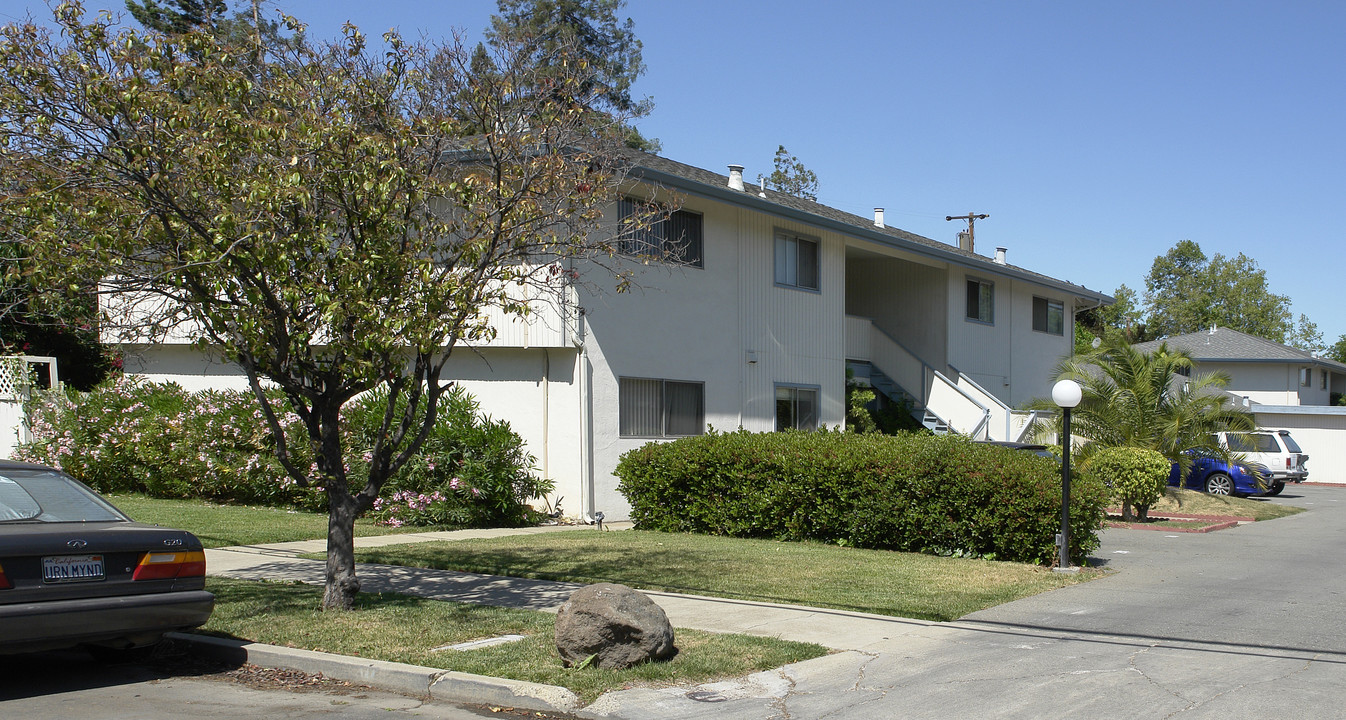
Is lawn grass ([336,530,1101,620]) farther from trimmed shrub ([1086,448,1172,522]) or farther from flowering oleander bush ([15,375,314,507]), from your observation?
trimmed shrub ([1086,448,1172,522])

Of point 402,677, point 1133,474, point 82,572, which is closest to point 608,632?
point 402,677

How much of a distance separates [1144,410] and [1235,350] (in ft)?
89.2

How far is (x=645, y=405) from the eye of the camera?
1761cm

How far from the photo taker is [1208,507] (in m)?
22.3

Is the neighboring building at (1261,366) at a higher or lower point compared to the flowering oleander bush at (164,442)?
higher

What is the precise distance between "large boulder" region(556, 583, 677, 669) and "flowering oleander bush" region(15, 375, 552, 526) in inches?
295

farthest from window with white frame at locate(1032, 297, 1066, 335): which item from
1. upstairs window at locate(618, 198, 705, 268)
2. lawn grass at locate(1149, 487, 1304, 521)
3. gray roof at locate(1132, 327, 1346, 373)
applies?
upstairs window at locate(618, 198, 705, 268)

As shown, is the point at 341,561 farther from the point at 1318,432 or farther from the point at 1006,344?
the point at 1318,432

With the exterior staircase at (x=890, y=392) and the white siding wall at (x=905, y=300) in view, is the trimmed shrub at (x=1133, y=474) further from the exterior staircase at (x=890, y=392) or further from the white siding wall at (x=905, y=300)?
the white siding wall at (x=905, y=300)

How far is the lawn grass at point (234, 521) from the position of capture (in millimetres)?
13464

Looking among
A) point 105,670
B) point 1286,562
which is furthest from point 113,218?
point 1286,562

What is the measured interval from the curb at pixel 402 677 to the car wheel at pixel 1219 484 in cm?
2459

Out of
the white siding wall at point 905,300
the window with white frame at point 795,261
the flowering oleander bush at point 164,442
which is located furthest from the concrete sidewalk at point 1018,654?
the white siding wall at point 905,300

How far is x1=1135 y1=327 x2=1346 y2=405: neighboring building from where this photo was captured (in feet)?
142
